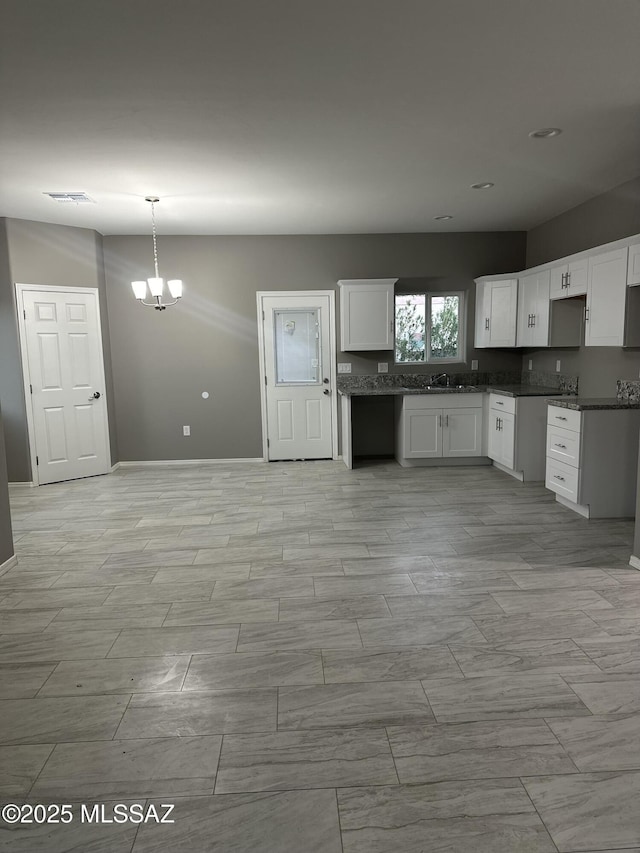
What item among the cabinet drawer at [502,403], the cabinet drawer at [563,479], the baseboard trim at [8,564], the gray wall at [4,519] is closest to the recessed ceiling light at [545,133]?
the cabinet drawer at [563,479]

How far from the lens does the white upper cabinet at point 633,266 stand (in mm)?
3932

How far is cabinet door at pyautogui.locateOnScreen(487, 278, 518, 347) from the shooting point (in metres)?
6.14

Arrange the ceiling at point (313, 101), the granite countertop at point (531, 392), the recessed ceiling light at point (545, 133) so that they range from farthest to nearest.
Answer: the granite countertop at point (531, 392) < the recessed ceiling light at point (545, 133) < the ceiling at point (313, 101)

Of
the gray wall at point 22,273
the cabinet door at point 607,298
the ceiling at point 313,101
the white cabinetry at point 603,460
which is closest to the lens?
the ceiling at point 313,101

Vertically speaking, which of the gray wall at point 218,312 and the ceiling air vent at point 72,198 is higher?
the ceiling air vent at point 72,198

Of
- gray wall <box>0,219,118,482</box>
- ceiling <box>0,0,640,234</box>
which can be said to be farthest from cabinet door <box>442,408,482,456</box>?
gray wall <box>0,219,118,482</box>

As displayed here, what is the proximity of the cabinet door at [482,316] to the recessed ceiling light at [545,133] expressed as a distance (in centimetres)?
286

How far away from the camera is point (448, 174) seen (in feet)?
14.2

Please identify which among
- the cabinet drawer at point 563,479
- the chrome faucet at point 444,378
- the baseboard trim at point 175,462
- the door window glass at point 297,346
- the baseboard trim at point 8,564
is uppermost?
the door window glass at point 297,346

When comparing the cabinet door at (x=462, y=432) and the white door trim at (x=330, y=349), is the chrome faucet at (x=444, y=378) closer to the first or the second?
the cabinet door at (x=462, y=432)

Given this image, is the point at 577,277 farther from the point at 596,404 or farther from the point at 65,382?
the point at 65,382

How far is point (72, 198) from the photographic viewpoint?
4.75 metres

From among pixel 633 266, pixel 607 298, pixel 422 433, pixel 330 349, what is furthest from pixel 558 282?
pixel 330 349

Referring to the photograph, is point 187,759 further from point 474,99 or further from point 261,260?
point 261,260
